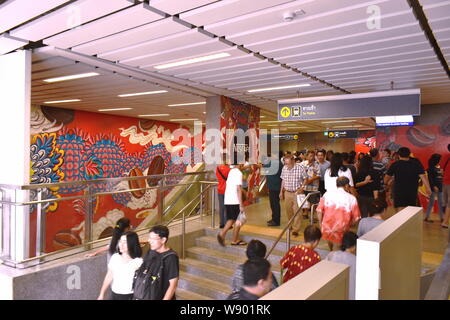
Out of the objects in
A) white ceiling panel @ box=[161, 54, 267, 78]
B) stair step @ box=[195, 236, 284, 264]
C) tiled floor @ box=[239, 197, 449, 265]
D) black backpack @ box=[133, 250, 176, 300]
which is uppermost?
white ceiling panel @ box=[161, 54, 267, 78]

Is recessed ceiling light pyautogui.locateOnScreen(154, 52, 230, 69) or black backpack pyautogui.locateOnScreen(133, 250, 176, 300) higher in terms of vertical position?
recessed ceiling light pyautogui.locateOnScreen(154, 52, 230, 69)

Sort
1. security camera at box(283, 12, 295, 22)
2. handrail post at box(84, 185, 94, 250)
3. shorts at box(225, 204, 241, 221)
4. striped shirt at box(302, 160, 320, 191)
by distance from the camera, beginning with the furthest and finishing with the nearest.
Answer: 1. striped shirt at box(302, 160, 320, 191)
2. shorts at box(225, 204, 241, 221)
3. handrail post at box(84, 185, 94, 250)
4. security camera at box(283, 12, 295, 22)

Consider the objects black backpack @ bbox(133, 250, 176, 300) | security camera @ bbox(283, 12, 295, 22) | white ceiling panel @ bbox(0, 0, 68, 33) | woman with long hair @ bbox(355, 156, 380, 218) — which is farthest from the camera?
woman with long hair @ bbox(355, 156, 380, 218)

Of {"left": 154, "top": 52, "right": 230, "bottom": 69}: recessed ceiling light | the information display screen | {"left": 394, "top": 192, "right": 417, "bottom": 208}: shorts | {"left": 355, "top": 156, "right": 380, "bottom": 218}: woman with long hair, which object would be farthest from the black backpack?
the information display screen

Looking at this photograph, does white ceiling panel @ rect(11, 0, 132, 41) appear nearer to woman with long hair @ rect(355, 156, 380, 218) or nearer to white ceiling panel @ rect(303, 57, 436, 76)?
white ceiling panel @ rect(303, 57, 436, 76)

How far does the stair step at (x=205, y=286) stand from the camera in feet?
16.2

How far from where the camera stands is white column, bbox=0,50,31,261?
434 centimetres

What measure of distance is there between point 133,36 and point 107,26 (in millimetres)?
366

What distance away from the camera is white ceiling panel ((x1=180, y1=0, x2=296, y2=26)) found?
3152 millimetres

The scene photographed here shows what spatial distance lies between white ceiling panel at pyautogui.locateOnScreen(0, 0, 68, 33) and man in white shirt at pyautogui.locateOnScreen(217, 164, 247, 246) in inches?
136

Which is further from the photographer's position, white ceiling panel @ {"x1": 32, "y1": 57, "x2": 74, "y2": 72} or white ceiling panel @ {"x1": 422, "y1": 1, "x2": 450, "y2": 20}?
white ceiling panel @ {"x1": 32, "y1": 57, "x2": 74, "y2": 72}
